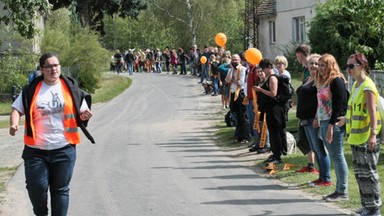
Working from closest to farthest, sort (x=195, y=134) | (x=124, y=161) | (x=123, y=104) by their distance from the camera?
(x=124, y=161)
(x=195, y=134)
(x=123, y=104)

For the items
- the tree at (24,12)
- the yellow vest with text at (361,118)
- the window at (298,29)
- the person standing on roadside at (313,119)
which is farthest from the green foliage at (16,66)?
the yellow vest with text at (361,118)

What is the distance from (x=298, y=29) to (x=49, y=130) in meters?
35.3

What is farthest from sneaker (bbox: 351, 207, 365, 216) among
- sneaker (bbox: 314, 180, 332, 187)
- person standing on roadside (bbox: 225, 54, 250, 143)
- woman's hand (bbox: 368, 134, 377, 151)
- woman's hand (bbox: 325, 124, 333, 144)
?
person standing on roadside (bbox: 225, 54, 250, 143)

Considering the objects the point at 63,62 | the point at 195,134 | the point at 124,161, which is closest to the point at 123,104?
the point at 63,62

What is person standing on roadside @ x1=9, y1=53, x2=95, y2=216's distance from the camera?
7.20 m

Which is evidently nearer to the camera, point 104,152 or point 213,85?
point 104,152

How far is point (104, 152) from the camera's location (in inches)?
592

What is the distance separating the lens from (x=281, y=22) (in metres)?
43.2

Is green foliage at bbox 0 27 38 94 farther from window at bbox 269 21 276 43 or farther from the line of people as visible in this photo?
the line of people

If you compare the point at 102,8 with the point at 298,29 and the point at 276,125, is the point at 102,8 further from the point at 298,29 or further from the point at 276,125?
the point at 276,125

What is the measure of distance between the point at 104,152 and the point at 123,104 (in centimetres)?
1359

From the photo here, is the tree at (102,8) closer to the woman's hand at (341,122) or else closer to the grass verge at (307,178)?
the grass verge at (307,178)

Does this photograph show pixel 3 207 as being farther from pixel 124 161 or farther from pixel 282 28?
pixel 282 28

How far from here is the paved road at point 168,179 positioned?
9.01 meters
